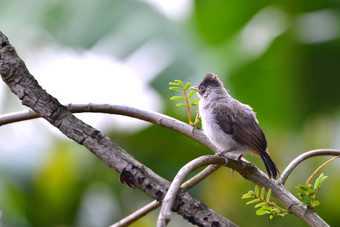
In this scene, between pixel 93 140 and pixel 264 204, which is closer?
pixel 93 140

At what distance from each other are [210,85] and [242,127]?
420 millimetres

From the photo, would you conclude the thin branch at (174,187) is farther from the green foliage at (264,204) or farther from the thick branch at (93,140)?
the green foliage at (264,204)

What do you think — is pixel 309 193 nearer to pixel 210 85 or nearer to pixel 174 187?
pixel 174 187

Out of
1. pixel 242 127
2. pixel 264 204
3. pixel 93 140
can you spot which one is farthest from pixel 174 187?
pixel 242 127

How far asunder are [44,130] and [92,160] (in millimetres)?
594

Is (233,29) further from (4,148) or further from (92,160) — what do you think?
(4,148)

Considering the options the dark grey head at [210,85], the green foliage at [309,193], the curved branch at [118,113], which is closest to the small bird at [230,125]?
the dark grey head at [210,85]

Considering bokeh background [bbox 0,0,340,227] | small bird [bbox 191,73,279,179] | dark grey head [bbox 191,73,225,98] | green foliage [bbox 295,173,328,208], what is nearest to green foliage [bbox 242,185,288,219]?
green foliage [bbox 295,173,328,208]

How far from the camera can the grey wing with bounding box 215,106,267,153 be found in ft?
9.32

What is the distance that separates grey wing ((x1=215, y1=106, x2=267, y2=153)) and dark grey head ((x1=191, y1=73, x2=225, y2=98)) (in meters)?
0.19

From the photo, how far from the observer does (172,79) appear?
170 inches

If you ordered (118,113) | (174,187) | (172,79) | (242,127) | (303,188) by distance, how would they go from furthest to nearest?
(172,79)
(242,127)
(118,113)
(303,188)
(174,187)

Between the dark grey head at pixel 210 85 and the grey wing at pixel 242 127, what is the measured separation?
186 millimetres

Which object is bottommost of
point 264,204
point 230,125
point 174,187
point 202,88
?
point 174,187
